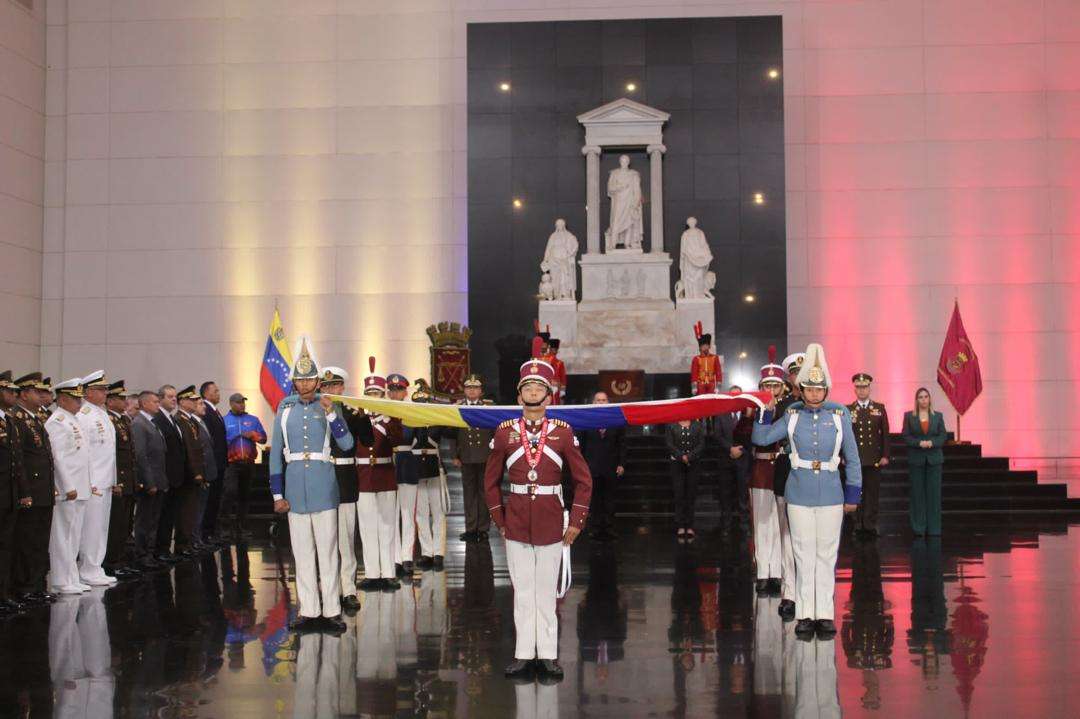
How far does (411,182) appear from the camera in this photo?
19.7 m

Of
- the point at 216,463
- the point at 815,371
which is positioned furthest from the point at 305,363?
the point at 216,463

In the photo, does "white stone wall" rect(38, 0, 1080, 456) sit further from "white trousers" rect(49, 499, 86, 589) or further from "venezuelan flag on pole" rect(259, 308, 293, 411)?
"white trousers" rect(49, 499, 86, 589)

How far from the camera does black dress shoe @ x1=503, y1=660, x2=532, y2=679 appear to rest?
21.0 feet

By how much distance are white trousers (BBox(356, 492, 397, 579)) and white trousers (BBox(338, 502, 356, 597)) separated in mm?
105

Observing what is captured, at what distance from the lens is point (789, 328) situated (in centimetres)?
1917

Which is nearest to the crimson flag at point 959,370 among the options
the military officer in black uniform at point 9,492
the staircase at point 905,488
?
the staircase at point 905,488

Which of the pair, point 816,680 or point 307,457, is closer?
point 816,680

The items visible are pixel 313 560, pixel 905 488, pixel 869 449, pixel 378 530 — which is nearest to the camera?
pixel 313 560

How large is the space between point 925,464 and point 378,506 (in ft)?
23.7

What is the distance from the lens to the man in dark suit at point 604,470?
13.4 meters

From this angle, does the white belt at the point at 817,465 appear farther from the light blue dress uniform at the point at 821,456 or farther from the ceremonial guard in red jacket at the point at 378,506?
the ceremonial guard in red jacket at the point at 378,506

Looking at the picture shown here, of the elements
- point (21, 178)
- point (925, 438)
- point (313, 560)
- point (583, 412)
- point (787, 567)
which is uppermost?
point (21, 178)

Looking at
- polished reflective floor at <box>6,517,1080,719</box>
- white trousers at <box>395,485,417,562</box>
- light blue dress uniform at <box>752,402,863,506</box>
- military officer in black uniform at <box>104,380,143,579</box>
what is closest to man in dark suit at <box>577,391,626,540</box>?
polished reflective floor at <box>6,517,1080,719</box>

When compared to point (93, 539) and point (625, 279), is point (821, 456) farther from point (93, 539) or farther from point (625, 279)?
point (625, 279)
